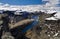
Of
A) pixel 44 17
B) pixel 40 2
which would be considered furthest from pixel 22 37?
pixel 40 2

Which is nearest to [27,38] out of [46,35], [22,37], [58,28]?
[22,37]

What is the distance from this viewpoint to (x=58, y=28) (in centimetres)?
132

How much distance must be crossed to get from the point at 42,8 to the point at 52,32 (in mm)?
269

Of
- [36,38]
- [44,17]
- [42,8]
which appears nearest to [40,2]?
[42,8]

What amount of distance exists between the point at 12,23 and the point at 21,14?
135mm

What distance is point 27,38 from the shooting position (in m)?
1.40

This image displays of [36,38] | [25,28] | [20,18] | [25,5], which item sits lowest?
[36,38]

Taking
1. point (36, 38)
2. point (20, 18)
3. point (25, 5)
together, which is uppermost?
point (25, 5)

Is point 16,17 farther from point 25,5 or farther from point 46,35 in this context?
point 46,35

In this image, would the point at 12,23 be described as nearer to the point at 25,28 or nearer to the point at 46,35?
the point at 25,28

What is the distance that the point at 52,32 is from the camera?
52.4 inches

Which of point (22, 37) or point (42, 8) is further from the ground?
point (42, 8)

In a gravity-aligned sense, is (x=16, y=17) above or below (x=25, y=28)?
above

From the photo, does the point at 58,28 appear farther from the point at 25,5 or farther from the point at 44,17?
the point at 25,5
